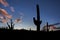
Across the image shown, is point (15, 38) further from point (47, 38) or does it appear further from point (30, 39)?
point (47, 38)

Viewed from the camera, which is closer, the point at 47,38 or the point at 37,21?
the point at 47,38

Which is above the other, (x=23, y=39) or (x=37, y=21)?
(x=37, y=21)

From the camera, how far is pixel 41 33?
1035 cm

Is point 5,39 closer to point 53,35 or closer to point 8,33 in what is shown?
point 8,33

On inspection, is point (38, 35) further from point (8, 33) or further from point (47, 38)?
point (8, 33)

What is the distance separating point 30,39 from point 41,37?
854mm

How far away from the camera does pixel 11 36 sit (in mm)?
9906

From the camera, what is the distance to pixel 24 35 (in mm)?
10117

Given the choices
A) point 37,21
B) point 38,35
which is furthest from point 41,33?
point 37,21

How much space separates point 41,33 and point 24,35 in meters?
1.32

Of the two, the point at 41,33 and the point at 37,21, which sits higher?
the point at 37,21

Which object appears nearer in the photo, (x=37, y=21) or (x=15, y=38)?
(x=15, y=38)

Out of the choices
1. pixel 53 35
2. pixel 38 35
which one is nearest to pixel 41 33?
pixel 38 35

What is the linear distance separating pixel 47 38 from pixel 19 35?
84.3 inches
